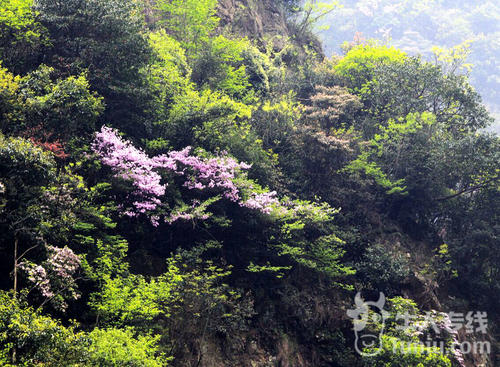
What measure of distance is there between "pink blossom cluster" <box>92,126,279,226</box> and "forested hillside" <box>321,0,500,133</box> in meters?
50.1

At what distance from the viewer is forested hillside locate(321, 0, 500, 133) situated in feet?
202

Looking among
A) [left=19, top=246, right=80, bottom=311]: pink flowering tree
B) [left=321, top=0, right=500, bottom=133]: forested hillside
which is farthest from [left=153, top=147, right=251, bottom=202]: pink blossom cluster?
[left=321, top=0, right=500, bottom=133]: forested hillside

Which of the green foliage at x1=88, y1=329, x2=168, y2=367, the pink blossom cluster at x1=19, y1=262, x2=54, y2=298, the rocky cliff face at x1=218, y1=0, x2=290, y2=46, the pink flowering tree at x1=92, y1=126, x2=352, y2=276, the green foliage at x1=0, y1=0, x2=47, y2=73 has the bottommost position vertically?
the green foliage at x1=88, y1=329, x2=168, y2=367

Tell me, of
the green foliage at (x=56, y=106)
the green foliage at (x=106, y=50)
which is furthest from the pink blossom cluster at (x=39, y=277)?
the green foliage at (x=106, y=50)

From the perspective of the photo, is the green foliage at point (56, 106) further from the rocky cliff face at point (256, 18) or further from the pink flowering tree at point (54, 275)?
the rocky cliff face at point (256, 18)

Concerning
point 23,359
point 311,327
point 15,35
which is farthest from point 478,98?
point 23,359

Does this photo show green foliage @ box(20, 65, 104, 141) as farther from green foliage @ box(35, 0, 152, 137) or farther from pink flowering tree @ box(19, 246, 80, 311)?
pink flowering tree @ box(19, 246, 80, 311)

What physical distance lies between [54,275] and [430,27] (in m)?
69.9

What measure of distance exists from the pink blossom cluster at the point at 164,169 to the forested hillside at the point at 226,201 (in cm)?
8

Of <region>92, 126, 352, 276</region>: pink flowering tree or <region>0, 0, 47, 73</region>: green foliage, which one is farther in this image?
<region>0, 0, 47, 73</region>: green foliage

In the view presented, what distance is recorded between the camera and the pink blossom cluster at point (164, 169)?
13383 millimetres

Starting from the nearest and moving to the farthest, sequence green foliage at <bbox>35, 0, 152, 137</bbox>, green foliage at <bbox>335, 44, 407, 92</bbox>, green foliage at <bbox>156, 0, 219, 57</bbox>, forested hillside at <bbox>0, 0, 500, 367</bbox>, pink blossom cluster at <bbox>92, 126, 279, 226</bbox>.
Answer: forested hillside at <bbox>0, 0, 500, 367</bbox>
pink blossom cluster at <bbox>92, 126, 279, 226</bbox>
green foliage at <bbox>35, 0, 152, 137</bbox>
green foliage at <bbox>156, 0, 219, 57</bbox>
green foliage at <bbox>335, 44, 407, 92</bbox>

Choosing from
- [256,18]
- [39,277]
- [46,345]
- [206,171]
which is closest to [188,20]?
[256,18]

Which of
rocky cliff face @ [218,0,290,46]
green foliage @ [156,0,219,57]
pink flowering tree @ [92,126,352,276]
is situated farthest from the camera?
rocky cliff face @ [218,0,290,46]
